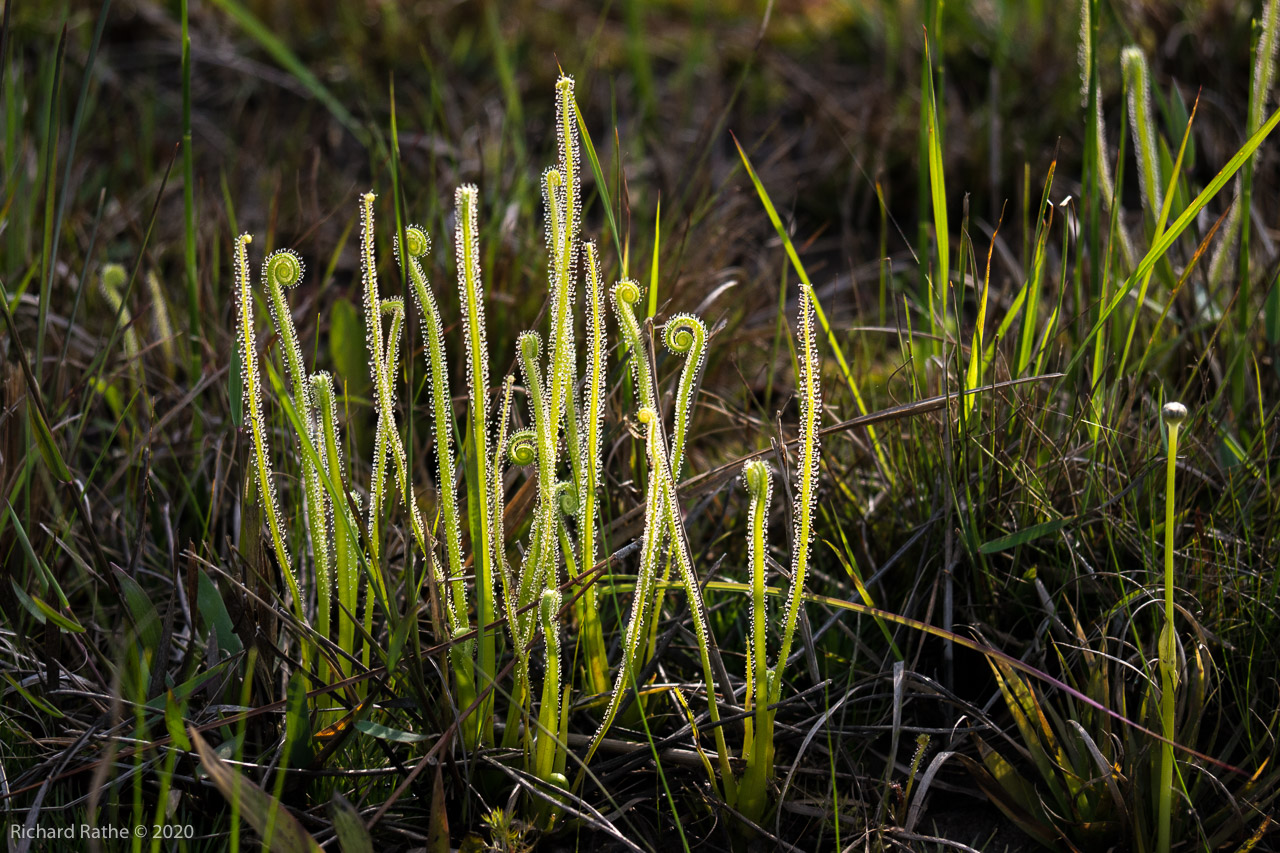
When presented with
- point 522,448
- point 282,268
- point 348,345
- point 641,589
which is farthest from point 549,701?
point 348,345

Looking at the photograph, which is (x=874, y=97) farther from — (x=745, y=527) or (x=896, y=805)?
(x=896, y=805)

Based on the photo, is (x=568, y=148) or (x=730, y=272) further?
(x=730, y=272)

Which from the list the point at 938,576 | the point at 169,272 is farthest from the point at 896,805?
the point at 169,272

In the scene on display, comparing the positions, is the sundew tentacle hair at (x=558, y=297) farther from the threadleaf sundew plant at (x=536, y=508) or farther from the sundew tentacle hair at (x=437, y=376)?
the sundew tentacle hair at (x=437, y=376)

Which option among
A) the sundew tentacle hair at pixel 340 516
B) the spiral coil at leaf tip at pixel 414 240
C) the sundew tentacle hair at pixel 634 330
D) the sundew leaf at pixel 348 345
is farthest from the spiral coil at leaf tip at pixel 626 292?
the sundew leaf at pixel 348 345

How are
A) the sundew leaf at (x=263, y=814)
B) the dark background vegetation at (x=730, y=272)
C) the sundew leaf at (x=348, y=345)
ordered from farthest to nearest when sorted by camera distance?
the sundew leaf at (x=348, y=345), the dark background vegetation at (x=730, y=272), the sundew leaf at (x=263, y=814)

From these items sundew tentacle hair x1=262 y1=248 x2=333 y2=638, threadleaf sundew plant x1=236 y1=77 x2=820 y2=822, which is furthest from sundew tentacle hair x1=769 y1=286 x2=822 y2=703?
sundew tentacle hair x1=262 y1=248 x2=333 y2=638

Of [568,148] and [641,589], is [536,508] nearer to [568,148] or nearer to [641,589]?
[641,589]

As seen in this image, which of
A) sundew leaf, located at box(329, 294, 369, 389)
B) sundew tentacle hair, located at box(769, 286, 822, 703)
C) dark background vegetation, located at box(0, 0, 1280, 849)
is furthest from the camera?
sundew leaf, located at box(329, 294, 369, 389)

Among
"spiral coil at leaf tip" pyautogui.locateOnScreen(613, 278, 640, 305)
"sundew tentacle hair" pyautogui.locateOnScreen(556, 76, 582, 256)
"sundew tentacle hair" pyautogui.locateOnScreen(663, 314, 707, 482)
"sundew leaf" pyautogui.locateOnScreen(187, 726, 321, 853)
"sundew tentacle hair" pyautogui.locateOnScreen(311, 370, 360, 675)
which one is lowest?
"sundew leaf" pyautogui.locateOnScreen(187, 726, 321, 853)

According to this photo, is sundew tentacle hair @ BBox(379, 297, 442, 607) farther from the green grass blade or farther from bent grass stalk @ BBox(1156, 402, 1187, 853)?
bent grass stalk @ BBox(1156, 402, 1187, 853)
